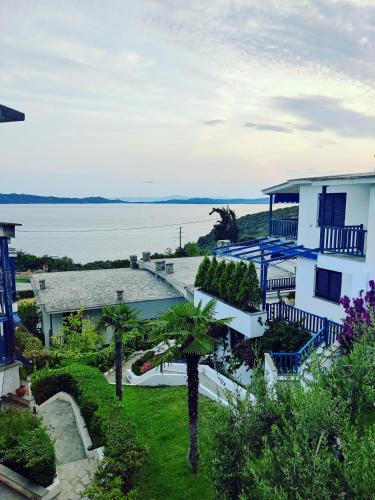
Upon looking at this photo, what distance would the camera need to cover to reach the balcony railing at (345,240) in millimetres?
15258

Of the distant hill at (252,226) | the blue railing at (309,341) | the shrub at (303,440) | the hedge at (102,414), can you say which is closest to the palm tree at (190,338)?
the hedge at (102,414)

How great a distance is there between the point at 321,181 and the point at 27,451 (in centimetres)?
1448

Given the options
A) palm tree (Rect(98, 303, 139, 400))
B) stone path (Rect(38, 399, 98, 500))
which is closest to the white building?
palm tree (Rect(98, 303, 139, 400))

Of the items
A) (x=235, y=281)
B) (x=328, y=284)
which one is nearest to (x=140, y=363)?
(x=235, y=281)

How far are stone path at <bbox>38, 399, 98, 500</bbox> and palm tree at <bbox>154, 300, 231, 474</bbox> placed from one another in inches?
137

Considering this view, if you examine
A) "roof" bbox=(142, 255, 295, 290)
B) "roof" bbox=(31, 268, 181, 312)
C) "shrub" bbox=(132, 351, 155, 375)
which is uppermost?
"roof" bbox=(142, 255, 295, 290)

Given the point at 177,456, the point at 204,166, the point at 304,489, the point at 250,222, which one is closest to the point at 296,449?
the point at 304,489

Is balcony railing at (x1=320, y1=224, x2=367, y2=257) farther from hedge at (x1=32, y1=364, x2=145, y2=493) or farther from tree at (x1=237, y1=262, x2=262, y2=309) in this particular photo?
hedge at (x1=32, y1=364, x2=145, y2=493)

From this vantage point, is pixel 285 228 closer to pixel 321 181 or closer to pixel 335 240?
pixel 335 240

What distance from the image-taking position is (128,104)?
75.1 feet

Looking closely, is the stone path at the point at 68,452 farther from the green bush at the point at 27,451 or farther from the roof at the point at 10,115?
the roof at the point at 10,115

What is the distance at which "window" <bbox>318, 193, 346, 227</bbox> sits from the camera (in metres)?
17.0

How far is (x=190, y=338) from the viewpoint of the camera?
10.9 metres

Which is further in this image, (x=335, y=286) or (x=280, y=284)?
(x=280, y=284)
